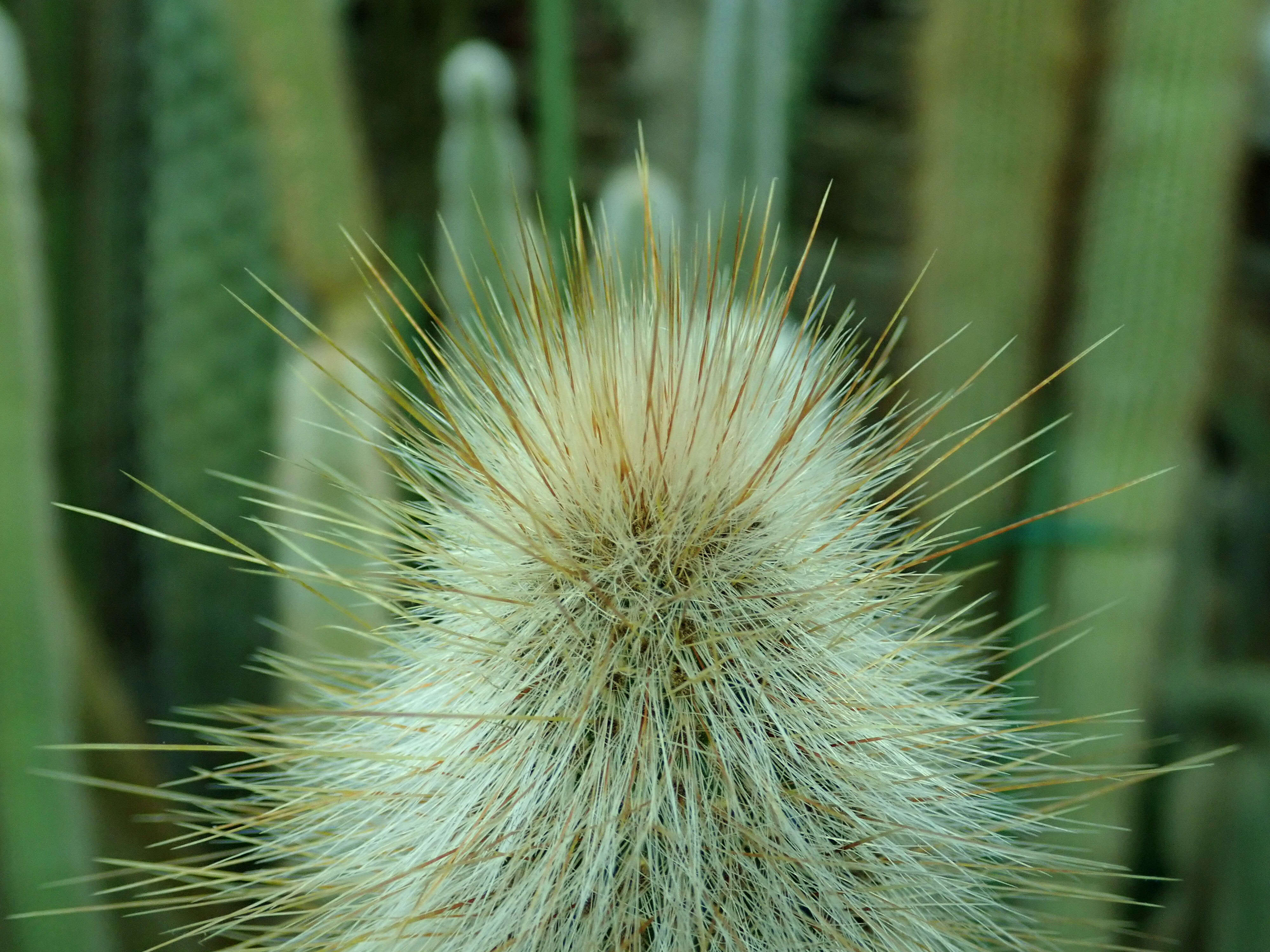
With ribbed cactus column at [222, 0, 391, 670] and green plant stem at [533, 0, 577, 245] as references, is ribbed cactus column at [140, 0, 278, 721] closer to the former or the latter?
ribbed cactus column at [222, 0, 391, 670]

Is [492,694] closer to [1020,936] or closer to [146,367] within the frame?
[1020,936]

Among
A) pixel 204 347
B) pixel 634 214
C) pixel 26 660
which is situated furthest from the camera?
pixel 204 347

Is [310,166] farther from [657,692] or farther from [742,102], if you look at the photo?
[657,692]

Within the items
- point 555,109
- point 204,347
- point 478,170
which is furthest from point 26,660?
point 555,109

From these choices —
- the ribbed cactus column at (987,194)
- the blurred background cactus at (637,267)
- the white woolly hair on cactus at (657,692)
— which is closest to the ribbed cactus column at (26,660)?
the blurred background cactus at (637,267)

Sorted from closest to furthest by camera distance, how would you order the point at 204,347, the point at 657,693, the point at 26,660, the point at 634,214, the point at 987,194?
the point at 657,693 → the point at 26,660 → the point at 634,214 → the point at 987,194 → the point at 204,347

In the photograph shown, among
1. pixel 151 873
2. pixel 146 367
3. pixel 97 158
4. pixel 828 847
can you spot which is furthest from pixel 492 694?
pixel 97 158

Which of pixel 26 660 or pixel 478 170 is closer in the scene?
pixel 26 660
